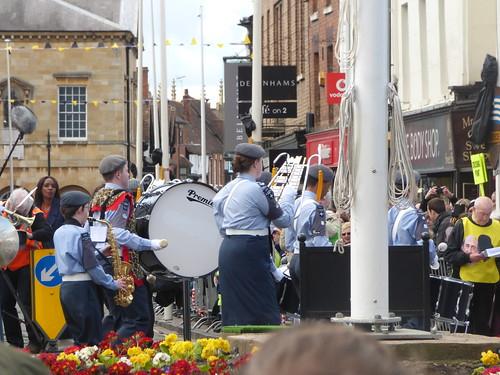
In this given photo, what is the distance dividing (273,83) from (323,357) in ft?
95.5

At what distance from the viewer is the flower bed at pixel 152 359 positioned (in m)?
7.43

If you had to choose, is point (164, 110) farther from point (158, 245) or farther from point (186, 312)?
point (158, 245)

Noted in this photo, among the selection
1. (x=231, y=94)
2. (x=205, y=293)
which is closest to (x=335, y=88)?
(x=205, y=293)

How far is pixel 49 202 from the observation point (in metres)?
13.6

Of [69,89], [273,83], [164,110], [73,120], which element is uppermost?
[69,89]

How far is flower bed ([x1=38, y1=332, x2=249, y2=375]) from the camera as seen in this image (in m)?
7.43

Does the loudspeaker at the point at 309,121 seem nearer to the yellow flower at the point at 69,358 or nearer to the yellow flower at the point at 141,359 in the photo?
the yellow flower at the point at 69,358

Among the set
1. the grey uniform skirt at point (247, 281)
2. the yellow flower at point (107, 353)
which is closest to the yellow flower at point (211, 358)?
the yellow flower at point (107, 353)

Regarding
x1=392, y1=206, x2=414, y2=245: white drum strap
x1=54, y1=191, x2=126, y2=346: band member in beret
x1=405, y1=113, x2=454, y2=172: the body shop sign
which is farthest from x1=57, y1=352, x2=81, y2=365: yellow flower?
x1=405, y1=113, x2=454, y2=172: the body shop sign

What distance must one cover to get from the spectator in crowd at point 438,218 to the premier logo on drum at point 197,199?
13.8 ft

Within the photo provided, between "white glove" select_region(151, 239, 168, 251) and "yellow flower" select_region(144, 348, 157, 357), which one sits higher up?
"white glove" select_region(151, 239, 168, 251)

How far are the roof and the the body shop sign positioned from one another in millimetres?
40896

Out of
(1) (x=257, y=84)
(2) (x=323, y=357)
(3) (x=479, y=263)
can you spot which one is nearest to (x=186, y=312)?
(3) (x=479, y=263)

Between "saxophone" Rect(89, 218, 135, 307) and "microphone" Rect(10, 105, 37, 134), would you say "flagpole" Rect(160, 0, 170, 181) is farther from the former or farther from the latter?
"saxophone" Rect(89, 218, 135, 307)
